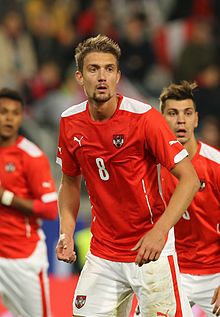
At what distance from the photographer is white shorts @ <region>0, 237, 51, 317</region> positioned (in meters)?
7.29

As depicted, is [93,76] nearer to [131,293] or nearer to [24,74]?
A: [131,293]

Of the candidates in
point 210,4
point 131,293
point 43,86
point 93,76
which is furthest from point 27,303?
point 210,4

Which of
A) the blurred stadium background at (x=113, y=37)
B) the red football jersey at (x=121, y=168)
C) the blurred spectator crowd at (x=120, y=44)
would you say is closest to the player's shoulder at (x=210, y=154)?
the red football jersey at (x=121, y=168)

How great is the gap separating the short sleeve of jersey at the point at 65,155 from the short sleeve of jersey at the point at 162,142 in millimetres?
581

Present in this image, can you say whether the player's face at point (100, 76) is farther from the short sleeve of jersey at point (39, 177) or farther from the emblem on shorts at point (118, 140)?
the short sleeve of jersey at point (39, 177)

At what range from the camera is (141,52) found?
12.1 metres

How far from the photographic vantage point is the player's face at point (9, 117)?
7.34 metres

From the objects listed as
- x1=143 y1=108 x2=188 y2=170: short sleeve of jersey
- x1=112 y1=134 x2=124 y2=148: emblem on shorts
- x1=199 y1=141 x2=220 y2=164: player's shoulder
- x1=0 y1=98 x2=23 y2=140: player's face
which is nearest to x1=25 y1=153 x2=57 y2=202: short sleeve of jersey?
x1=0 y1=98 x2=23 y2=140: player's face

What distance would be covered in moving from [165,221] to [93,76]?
0.94 metres

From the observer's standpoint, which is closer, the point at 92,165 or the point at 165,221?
the point at 165,221

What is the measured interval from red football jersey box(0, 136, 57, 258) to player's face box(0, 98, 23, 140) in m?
0.10

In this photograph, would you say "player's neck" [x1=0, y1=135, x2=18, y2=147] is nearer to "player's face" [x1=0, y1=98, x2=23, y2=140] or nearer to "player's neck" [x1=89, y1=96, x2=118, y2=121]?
"player's face" [x1=0, y1=98, x2=23, y2=140]

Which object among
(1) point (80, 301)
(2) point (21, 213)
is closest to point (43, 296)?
(2) point (21, 213)

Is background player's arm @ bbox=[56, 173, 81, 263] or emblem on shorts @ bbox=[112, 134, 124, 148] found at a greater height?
emblem on shorts @ bbox=[112, 134, 124, 148]
